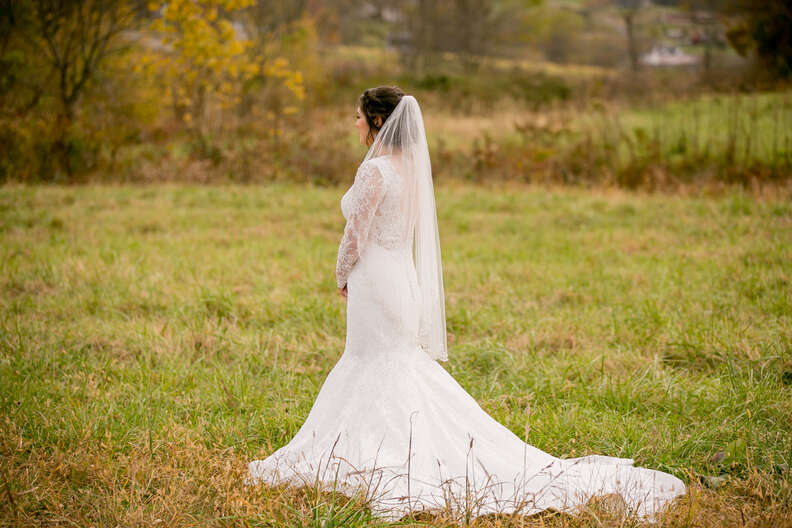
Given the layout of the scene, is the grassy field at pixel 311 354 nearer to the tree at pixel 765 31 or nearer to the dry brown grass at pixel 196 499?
the dry brown grass at pixel 196 499

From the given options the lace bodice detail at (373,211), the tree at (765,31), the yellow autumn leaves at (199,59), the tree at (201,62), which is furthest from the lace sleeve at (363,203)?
the tree at (765,31)

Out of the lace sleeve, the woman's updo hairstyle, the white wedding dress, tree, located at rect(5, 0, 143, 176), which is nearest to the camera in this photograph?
the white wedding dress

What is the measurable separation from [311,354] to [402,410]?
2.12 m

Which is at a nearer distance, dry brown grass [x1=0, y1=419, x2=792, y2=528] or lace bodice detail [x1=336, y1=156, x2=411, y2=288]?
dry brown grass [x1=0, y1=419, x2=792, y2=528]

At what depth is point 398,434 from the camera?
3.35 metres

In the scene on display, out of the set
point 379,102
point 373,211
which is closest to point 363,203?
point 373,211

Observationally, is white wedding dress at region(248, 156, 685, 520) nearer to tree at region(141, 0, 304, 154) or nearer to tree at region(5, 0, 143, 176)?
tree at region(141, 0, 304, 154)

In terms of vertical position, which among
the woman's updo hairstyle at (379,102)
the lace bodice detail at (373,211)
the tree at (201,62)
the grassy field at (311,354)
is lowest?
the grassy field at (311,354)

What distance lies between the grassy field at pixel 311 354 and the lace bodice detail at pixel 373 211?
4.39ft

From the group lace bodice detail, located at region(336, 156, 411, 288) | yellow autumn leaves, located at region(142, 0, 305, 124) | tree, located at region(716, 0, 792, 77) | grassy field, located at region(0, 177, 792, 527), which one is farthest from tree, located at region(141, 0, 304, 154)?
tree, located at region(716, 0, 792, 77)

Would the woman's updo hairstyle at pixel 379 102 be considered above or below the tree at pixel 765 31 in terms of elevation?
below

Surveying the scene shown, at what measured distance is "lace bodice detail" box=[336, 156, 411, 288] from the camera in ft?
11.5

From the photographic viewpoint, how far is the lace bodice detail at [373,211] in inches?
138

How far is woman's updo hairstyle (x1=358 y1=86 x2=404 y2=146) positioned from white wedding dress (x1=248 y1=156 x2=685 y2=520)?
30 cm
